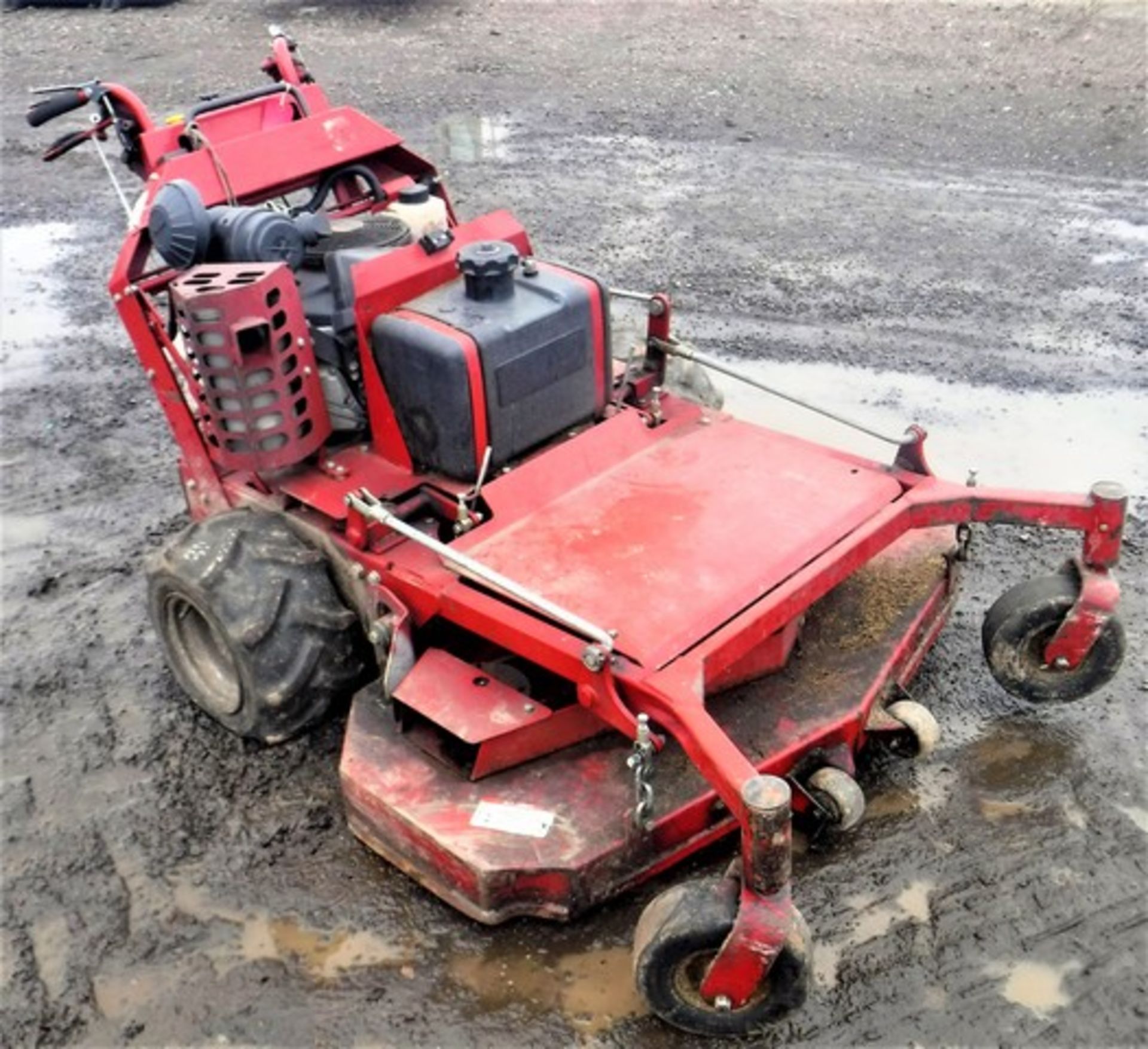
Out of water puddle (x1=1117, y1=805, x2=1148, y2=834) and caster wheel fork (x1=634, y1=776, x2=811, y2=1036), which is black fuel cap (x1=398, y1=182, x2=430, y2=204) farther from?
water puddle (x1=1117, y1=805, x2=1148, y2=834)

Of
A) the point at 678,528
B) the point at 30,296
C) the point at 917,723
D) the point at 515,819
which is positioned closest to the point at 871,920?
the point at 917,723

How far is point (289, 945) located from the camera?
3.40 meters

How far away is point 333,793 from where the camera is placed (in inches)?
152

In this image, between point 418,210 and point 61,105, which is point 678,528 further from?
point 61,105

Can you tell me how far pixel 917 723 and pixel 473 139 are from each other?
687 cm

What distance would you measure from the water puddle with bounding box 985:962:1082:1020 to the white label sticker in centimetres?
119

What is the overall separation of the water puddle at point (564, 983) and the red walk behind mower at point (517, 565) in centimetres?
15

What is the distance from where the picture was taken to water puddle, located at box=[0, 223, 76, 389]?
6.55m

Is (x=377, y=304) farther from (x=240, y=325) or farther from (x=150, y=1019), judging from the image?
(x=150, y=1019)

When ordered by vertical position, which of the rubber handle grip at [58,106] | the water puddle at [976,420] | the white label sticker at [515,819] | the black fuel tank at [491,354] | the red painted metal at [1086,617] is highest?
the rubber handle grip at [58,106]

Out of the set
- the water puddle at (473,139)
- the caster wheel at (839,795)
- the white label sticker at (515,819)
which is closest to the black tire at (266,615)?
the white label sticker at (515,819)

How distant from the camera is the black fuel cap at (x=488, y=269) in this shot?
376 centimetres

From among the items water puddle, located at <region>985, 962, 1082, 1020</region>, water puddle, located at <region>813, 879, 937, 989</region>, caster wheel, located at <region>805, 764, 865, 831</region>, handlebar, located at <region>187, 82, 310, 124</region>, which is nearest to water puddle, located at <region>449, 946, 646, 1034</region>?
water puddle, located at <region>813, 879, 937, 989</region>

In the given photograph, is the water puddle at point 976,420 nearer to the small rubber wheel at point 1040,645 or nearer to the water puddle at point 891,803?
the small rubber wheel at point 1040,645
